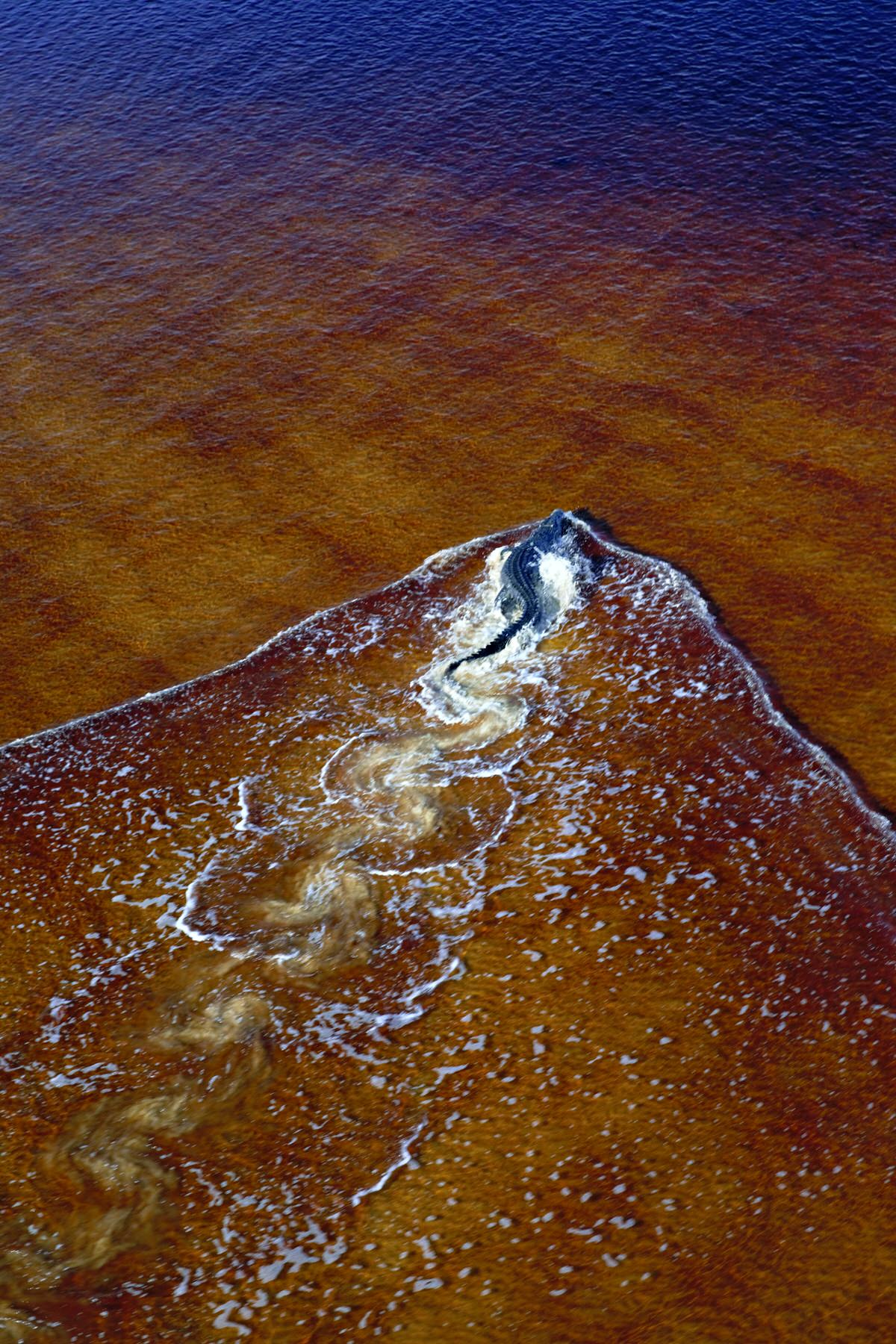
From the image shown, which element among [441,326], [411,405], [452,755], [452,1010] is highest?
[441,326]

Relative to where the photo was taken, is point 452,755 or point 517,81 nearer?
point 452,755

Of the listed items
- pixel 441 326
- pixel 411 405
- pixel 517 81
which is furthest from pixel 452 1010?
pixel 517 81

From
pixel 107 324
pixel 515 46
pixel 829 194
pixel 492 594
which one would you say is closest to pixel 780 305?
pixel 829 194

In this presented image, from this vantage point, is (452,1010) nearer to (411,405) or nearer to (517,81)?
(411,405)

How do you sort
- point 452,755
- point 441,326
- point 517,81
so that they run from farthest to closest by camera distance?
point 517,81
point 441,326
point 452,755

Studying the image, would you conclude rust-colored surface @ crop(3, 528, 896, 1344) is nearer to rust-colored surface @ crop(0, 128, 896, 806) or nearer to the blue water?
rust-colored surface @ crop(0, 128, 896, 806)

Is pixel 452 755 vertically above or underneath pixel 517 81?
underneath

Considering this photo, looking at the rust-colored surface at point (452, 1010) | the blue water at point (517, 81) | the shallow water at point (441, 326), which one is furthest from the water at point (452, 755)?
the blue water at point (517, 81)

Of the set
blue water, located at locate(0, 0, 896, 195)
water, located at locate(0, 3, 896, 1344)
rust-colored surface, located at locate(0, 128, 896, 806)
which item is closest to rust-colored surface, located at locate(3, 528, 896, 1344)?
water, located at locate(0, 3, 896, 1344)

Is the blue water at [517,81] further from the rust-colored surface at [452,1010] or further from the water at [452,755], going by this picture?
the rust-colored surface at [452,1010]
